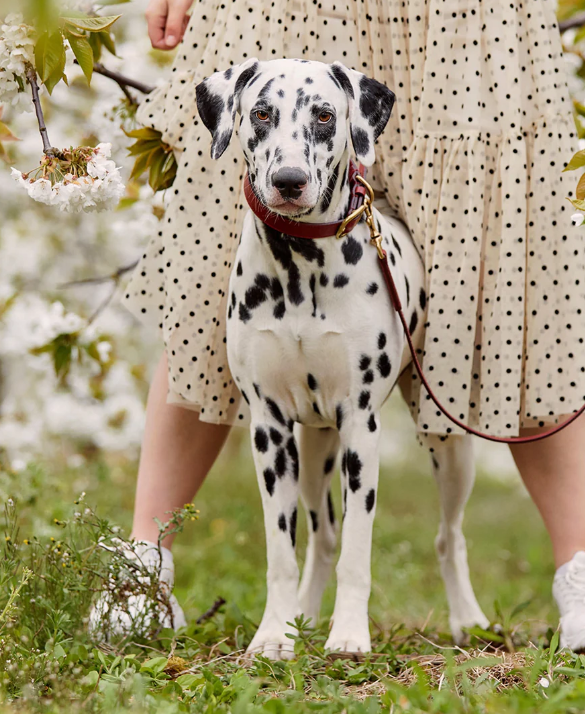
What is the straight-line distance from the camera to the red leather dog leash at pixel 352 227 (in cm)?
258


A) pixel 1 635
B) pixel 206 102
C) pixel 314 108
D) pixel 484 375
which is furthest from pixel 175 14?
pixel 1 635

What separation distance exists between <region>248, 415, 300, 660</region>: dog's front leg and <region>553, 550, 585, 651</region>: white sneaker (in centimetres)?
87

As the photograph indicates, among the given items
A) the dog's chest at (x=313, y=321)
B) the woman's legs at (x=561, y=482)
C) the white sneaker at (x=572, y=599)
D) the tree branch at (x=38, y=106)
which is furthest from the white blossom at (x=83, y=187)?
the white sneaker at (x=572, y=599)

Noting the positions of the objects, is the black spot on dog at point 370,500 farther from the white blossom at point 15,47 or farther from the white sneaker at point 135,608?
the white blossom at point 15,47

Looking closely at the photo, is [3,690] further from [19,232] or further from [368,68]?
[19,232]

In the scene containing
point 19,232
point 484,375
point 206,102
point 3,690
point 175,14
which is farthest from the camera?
point 19,232

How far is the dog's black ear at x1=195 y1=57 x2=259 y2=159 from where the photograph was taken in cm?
263

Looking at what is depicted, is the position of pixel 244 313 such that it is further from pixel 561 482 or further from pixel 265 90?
pixel 561 482

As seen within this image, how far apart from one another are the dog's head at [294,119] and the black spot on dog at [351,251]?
16 cm

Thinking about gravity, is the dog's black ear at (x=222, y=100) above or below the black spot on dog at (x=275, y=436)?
above

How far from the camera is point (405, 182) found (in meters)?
3.04

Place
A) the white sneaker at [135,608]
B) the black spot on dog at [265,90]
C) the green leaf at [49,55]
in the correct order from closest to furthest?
1. the green leaf at [49,55]
2. the black spot on dog at [265,90]
3. the white sneaker at [135,608]

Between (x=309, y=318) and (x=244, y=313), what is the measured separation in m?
0.21

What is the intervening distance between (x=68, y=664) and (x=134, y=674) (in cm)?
20
